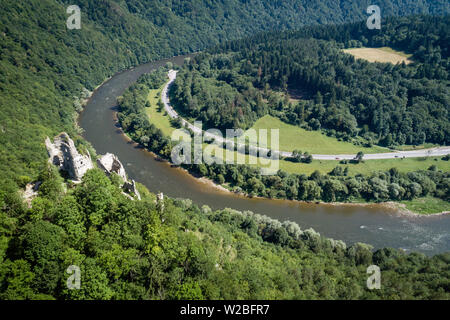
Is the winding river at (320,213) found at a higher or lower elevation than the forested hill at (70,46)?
lower

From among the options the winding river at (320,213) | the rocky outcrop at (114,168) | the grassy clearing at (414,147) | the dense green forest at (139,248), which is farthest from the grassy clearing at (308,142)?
the rocky outcrop at (114,168)

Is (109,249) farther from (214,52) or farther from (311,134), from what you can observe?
(214,52)

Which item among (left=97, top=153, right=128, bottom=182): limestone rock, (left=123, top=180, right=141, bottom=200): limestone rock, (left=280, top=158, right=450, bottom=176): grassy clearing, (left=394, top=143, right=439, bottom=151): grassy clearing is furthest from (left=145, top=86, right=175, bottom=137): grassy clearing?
(left=394, top=143, right=439, bottom=151): grassy clearing

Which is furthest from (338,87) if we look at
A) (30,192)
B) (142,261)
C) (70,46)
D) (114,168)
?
(70,46)

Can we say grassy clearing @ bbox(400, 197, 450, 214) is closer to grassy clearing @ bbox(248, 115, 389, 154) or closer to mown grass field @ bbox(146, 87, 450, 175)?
mown grass field @ bbox(146, 87, 450, 175)

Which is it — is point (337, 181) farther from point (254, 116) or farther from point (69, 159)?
point (69, 159)

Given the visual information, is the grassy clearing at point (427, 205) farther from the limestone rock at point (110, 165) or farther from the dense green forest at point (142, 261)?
the limestone rock at point (110, 165)
